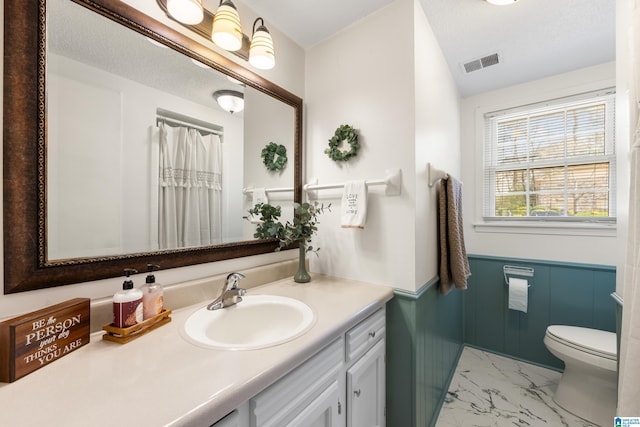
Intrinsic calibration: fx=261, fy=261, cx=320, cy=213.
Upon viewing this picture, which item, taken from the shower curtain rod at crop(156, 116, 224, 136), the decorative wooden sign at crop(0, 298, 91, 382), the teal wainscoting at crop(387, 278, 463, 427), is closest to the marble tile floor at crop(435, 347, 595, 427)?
the teal wainscoting at crop(387, 278, 463, 427)

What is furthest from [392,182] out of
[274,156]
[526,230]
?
[526,230]

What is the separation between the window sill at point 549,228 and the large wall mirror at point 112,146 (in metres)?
2.15

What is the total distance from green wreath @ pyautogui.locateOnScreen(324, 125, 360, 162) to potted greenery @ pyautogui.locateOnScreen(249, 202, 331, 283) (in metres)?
0.35

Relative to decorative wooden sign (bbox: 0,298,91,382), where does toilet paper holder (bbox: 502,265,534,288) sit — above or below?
below

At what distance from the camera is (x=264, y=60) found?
4.14 feet

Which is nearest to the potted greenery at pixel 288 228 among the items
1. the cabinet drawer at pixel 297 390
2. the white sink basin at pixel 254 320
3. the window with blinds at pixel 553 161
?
the white sink basin at pixel 254 320

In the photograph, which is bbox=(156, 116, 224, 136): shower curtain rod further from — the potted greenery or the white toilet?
the white toilet

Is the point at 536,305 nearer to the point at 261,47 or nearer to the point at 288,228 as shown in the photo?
the point at 288,228

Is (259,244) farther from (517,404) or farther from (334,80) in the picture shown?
(517,404)

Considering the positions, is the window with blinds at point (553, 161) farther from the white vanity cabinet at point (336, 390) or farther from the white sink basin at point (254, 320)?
the white sink basin at point (254, 320)

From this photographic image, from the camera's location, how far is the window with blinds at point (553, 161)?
6.49ft

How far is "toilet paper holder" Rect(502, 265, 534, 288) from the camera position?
2.17 m

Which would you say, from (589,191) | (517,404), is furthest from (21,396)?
(589,191)

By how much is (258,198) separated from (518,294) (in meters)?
2.18
